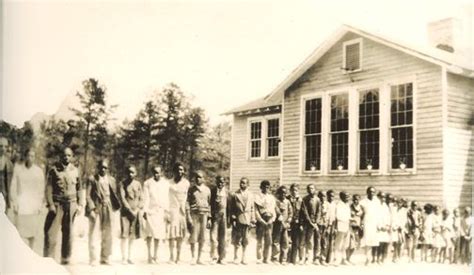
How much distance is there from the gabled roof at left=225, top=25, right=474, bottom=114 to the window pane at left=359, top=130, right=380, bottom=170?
0.49 meters

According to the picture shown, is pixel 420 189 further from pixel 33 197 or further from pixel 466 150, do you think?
pixel 33 197

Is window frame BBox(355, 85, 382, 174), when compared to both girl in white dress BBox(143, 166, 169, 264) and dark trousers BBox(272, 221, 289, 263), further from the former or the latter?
girl in white dress BBox(143, 166, 169, 264)

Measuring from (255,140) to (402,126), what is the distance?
842mm

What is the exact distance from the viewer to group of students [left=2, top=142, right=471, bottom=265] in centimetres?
316

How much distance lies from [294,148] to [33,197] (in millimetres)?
1431

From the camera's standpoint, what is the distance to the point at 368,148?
3506 millimetres

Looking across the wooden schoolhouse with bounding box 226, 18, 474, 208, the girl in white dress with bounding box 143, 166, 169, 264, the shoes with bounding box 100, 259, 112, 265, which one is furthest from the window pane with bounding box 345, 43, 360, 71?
the shoes with bounding box 100, 259, 112, 265

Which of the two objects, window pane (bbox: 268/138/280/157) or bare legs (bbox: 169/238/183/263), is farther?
window pane (bbox: 268/138/280/157)

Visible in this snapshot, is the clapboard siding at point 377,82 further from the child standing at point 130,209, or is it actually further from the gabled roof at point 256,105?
the child standing at point 130,209

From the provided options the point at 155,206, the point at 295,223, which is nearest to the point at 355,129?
the point at 295,223

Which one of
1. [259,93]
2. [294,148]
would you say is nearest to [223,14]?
[259,93]

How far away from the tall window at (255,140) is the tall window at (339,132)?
0.43m

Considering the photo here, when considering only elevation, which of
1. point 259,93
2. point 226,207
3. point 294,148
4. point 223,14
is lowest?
point 226,207

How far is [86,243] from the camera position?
10.4ft
